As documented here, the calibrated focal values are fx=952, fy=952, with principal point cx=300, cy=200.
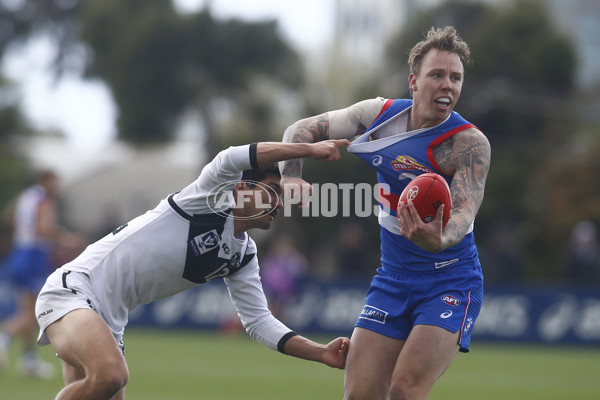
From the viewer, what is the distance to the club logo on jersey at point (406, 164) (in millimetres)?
6242

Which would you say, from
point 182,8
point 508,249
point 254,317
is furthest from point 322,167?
point 254,317

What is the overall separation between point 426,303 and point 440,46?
1.68 meters

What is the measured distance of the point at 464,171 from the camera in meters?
6.05

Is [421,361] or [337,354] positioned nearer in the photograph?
[421,361]

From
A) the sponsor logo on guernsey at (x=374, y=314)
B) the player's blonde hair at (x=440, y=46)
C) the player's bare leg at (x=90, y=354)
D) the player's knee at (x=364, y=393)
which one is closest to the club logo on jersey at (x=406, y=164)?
the player's blonde hair at (x=440, y=46)

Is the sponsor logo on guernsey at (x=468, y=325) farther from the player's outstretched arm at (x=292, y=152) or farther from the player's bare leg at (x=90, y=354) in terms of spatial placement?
the player's bare leg at (x=90, y=354)

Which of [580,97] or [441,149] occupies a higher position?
[441,149]

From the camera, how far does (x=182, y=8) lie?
108 feet

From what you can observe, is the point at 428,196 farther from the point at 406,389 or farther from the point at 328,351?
the point at 328,351

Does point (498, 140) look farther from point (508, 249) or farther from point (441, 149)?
point (441, 149)

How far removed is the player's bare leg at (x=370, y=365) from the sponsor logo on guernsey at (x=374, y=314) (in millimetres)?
91

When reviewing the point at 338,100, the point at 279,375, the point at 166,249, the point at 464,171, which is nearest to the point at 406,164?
the point at 464,171

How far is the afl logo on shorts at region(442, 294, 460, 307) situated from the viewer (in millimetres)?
6227

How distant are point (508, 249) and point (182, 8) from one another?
1665 centimetres
